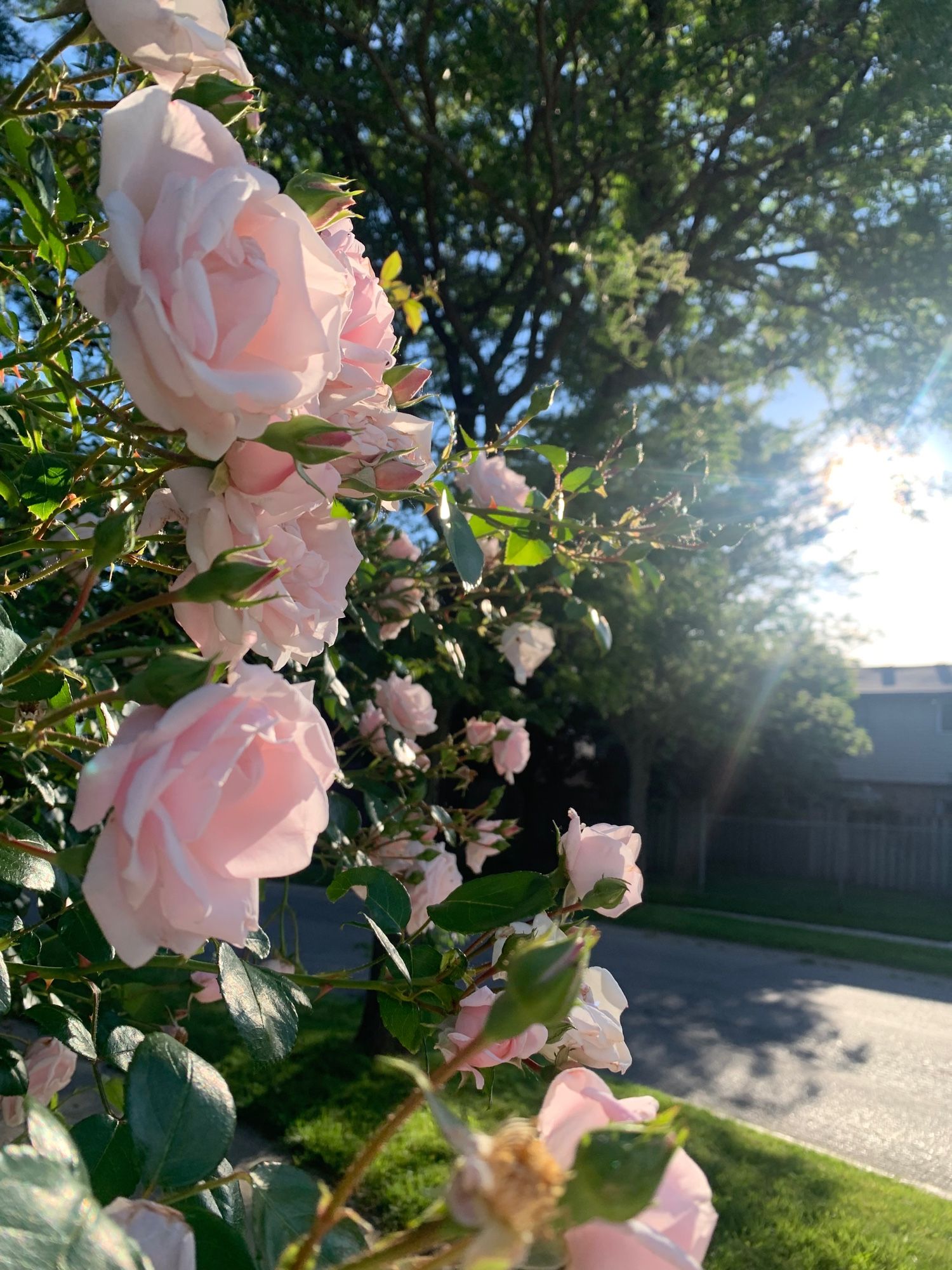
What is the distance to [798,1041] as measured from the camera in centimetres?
778

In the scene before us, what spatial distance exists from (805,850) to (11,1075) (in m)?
17.9

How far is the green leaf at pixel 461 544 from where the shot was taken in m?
1.04

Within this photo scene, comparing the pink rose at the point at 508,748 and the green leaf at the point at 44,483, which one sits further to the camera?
the pink rose at the point at 508,748

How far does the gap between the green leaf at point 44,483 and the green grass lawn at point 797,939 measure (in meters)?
11.3

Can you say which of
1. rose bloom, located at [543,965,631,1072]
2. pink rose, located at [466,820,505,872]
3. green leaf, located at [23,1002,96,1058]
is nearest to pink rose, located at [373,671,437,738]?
pink rose, located at [466,820,505,872]

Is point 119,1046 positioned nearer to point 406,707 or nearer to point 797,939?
point 406,707

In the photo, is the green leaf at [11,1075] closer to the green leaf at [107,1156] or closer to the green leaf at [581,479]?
the green leaf at [107,1156]

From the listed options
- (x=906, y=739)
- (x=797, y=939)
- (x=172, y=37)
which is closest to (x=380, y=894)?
(x=172, y=37)

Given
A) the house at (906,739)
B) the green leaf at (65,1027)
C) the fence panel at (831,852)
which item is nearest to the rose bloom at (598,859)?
the green leaf at (65,1027)

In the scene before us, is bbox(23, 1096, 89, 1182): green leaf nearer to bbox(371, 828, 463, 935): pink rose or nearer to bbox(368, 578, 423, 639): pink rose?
bbox(371, 828, 463, 935): pink rose

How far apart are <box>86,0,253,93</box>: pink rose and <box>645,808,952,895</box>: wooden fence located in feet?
53.4

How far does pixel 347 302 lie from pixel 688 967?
10.4 metres

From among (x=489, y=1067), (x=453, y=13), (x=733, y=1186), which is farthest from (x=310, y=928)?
(x=489, y=1067)

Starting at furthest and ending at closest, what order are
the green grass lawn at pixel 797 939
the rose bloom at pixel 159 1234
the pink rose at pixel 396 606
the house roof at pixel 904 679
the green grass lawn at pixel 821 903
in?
the house roof at pixel 904 679 < the green grass lawn at pixel 821 903 < the green grass lawn at pixel 797 939 < the pink rose at pixel 396 606 < the rose bloom at pixel 159 1234
